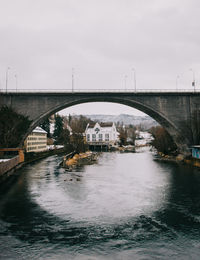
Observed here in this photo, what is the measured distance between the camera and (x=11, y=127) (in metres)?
41.3

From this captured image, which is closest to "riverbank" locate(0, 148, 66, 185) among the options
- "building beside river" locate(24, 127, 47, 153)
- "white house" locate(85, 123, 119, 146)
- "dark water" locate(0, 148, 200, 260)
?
"dark water" locate(0, 148, 200, 260)

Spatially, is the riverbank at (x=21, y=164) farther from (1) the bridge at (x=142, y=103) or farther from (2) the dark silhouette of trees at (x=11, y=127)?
(1) the bridge at (x=142, y=103)

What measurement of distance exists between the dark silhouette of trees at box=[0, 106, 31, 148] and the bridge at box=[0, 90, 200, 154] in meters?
3.94

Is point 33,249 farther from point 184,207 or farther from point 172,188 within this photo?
point 172,188

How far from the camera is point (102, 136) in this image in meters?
121

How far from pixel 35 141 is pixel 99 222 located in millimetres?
63548

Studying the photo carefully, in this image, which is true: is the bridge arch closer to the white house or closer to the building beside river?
the building beside river

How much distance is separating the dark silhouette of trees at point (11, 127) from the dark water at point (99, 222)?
19006 millimetres

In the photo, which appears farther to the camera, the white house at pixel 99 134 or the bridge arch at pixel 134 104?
the white house at pixel 99 134

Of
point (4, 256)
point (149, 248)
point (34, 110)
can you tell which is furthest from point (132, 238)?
point (34, 110)

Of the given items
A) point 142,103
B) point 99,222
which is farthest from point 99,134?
point 99,222

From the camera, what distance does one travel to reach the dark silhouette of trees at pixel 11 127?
A: 39781 millimetres

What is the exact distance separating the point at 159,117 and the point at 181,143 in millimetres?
6812

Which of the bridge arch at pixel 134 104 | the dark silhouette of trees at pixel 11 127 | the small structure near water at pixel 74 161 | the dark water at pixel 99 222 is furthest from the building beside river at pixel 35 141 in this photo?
the dark water at pixel 99 222
